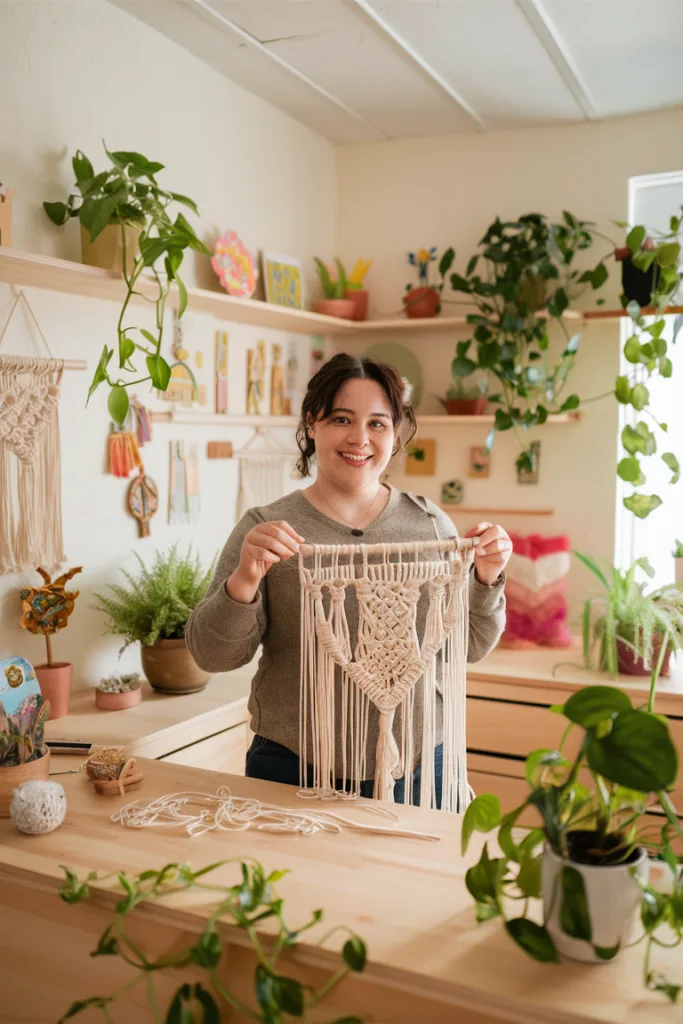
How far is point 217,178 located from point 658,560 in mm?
2020

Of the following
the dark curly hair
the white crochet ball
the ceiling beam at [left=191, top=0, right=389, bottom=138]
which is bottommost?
the white crochet ball

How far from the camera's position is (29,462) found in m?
2.20

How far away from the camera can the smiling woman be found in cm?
160

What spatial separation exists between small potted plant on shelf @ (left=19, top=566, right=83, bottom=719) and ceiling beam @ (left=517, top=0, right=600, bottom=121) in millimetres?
1808

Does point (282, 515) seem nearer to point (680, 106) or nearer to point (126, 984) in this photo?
point (126, 984)

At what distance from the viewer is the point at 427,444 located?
3605 millimetres

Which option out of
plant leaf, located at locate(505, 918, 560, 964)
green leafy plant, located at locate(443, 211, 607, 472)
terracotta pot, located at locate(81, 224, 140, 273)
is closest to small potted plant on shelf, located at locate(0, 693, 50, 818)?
plant leaf, located at locate(505, 918, 560, 964)

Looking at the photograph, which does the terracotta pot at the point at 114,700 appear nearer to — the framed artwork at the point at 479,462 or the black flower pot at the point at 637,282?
the framed artwork at the point at 479,462

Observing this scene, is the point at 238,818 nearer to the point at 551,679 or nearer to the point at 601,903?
the point at 601,903

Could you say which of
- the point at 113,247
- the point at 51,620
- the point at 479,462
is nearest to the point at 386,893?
the point at 51,620

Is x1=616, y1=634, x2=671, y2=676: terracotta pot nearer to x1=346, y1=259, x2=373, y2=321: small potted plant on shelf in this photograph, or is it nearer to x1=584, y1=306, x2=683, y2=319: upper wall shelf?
x1=584, y1=306, x2=683, y2=319: upper wall shelf

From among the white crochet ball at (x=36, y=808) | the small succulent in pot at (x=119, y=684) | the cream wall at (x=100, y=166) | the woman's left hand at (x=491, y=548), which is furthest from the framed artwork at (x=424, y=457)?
the white crochet ball at (x=36, y=808)

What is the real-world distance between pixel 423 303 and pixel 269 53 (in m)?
1.06

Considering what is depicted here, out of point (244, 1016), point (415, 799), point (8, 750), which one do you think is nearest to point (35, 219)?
point (8, 750)
